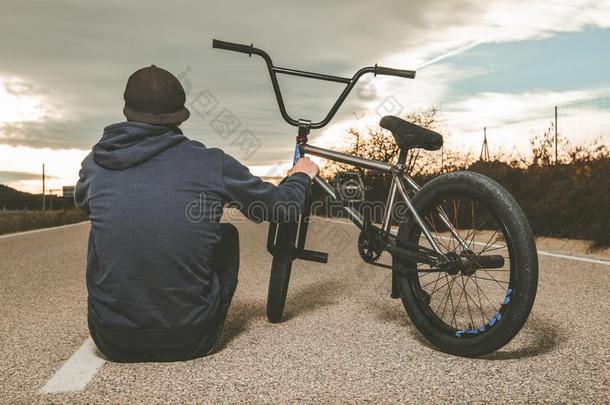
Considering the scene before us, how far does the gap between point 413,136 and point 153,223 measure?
1.46 meters

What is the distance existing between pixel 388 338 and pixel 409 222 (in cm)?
66

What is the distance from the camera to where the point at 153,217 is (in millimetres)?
2697

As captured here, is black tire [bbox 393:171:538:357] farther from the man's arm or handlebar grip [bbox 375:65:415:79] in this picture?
handlebar grip [bbox 375:65:415:79]

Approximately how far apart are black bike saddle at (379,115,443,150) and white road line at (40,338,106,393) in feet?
6.35

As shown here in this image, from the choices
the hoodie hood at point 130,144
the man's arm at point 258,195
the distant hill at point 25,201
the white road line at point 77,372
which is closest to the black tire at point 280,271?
the man's arm at point 258,195

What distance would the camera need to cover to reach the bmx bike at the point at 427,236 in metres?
2.78

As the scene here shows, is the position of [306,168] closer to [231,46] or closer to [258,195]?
[258,195]

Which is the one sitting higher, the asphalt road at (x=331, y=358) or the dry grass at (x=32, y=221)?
the asphalt road at (x=331, y=358)

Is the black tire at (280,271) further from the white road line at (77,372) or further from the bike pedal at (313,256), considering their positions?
the white road line at (77,372)

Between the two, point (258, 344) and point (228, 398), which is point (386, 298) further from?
point (228, 398)

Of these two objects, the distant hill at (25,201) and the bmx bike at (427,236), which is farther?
the distant hill at (25,201)

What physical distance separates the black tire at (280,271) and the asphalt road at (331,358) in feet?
0.37

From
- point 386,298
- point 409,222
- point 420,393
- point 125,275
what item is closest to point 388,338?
point 409,222

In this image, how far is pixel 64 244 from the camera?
10148 mm
